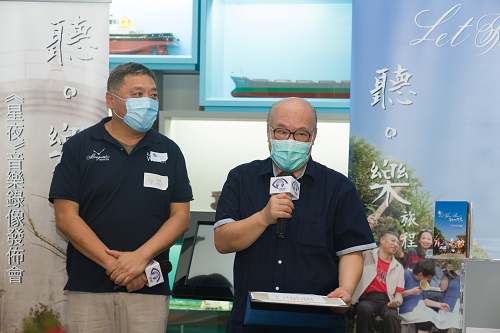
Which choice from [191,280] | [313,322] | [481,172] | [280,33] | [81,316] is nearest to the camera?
[313,322]

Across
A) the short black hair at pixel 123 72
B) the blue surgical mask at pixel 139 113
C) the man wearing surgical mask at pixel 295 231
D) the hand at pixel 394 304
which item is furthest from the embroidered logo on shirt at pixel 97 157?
the hand at pixel 394 304

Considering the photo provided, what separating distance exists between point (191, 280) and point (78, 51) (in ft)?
4.33

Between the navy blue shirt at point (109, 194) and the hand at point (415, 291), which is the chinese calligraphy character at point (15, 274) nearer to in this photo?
the navy blue shirt at point (109, 194)

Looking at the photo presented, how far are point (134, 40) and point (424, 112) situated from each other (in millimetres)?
1936

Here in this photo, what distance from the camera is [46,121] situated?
3662 mm

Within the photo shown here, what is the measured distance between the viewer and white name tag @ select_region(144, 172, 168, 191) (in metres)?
3.05

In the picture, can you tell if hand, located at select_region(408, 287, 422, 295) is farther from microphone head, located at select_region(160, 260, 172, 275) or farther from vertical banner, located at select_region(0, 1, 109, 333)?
vertical banner, located at select_region(0, 1, 109, 333)

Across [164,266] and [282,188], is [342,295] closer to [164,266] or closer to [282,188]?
[282,188]

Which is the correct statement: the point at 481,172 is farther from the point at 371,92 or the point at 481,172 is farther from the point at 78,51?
the point at 78,51

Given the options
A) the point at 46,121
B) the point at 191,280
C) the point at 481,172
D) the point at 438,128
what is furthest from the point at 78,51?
the point at 481,172

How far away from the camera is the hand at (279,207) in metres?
2.38

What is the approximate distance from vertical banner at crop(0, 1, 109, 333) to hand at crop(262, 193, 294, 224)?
1555 mm

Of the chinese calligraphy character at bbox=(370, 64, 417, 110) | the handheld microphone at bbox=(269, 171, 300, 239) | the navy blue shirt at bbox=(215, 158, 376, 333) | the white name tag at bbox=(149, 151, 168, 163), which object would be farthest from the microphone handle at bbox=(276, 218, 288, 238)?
the chinese calligraphy character at bbox=(370, 64, 417, 110)

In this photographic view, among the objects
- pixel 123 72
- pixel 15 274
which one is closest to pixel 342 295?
pixel 123 72
